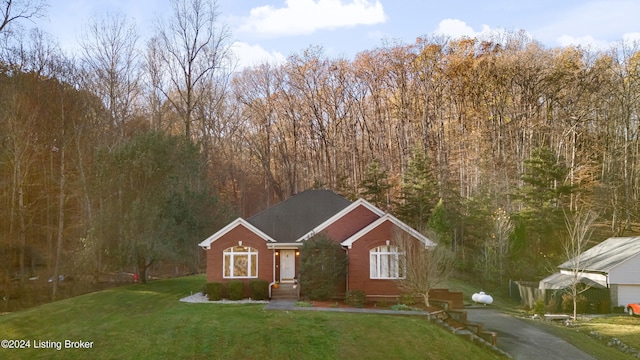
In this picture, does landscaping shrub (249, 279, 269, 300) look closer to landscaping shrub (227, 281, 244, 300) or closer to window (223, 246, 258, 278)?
landscaping shrub (227, 281, 244, 300)

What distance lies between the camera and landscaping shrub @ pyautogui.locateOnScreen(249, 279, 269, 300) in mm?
23062

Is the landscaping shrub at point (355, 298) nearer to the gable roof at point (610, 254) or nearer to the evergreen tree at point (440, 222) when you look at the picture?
the evergreen tree at point (440, 222)

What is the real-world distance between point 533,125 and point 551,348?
29.8 meters

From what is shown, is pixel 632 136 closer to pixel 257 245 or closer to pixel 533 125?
pixel 533 125

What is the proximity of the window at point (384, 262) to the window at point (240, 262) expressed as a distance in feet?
18.0

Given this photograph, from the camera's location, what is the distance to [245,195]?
5203 centimetres

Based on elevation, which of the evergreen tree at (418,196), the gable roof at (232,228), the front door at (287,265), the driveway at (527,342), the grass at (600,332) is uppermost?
the evergreen tree at (418,196)

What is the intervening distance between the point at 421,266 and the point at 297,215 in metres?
8.06

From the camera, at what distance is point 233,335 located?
51.2 ft

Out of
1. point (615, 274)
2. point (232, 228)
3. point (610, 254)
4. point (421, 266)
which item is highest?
point (232, 228)

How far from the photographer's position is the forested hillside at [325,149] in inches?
1109

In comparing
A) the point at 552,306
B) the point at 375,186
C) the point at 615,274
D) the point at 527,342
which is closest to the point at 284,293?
the point at 527,342

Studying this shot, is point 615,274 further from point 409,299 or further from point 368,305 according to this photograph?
point 368,305

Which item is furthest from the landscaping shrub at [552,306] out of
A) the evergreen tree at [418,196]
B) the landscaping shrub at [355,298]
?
the landscaping shrub at [355,298]
